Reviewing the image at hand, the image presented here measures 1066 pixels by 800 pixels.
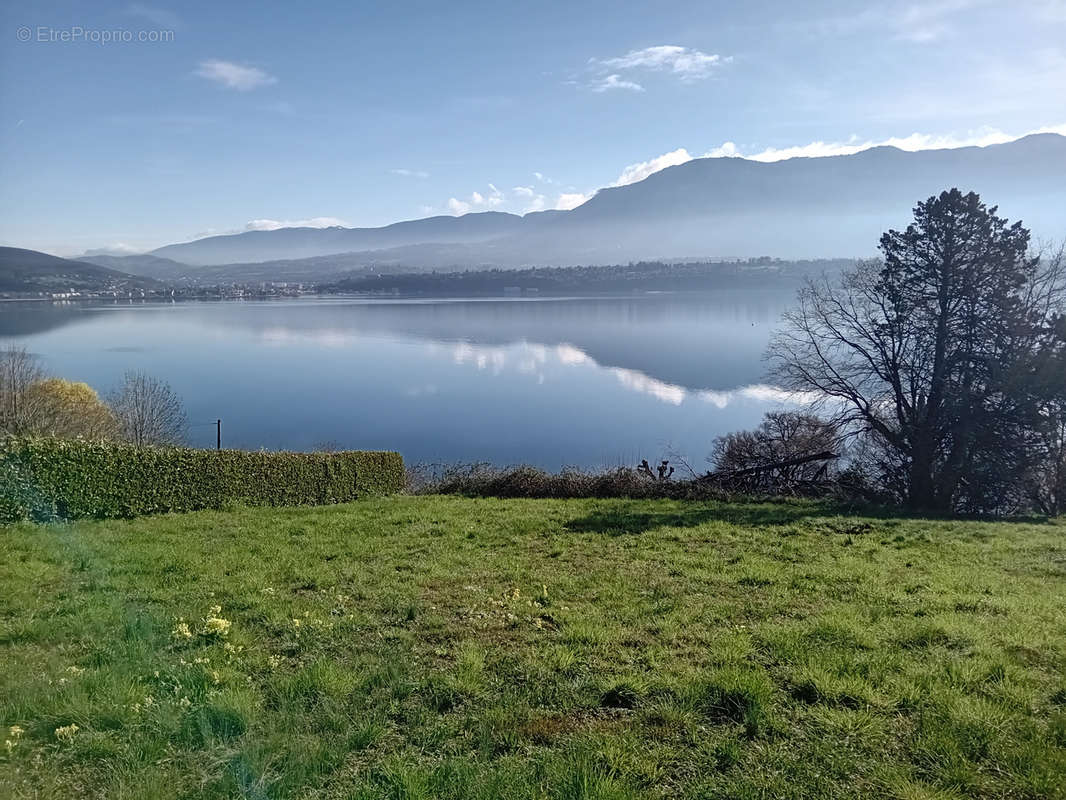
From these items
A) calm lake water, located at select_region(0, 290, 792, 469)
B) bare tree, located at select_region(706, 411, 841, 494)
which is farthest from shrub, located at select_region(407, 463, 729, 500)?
calm lake water, located at select_region(0, 290, 792, 469)

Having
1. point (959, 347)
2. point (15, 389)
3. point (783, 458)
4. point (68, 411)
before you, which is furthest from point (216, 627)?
point (15, 389)

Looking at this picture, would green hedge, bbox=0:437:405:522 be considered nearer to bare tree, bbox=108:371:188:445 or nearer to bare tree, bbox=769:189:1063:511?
bare tree, bbox=769:189:1063:511

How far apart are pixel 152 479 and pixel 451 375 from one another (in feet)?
189

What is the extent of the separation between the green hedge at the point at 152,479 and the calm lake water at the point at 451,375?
920 inches

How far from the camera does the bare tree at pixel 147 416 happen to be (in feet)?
115

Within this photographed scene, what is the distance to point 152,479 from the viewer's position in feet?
39.3

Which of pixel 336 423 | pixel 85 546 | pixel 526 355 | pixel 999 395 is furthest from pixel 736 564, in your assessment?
pixel 526 355

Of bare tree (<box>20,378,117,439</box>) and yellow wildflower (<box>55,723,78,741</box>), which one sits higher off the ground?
yellow wildflower (<box>55,723,78,741</box>)

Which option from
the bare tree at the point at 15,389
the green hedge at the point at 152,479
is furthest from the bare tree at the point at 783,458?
the bare tree at the point at 15,389

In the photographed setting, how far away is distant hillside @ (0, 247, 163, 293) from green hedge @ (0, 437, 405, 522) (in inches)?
3304

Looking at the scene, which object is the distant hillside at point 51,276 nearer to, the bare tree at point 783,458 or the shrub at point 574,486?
the shrub at point 574,486

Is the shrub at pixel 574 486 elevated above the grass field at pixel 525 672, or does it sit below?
below

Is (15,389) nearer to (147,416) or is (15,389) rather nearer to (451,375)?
(147,416)

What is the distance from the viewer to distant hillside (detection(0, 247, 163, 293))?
96625 millimetres
